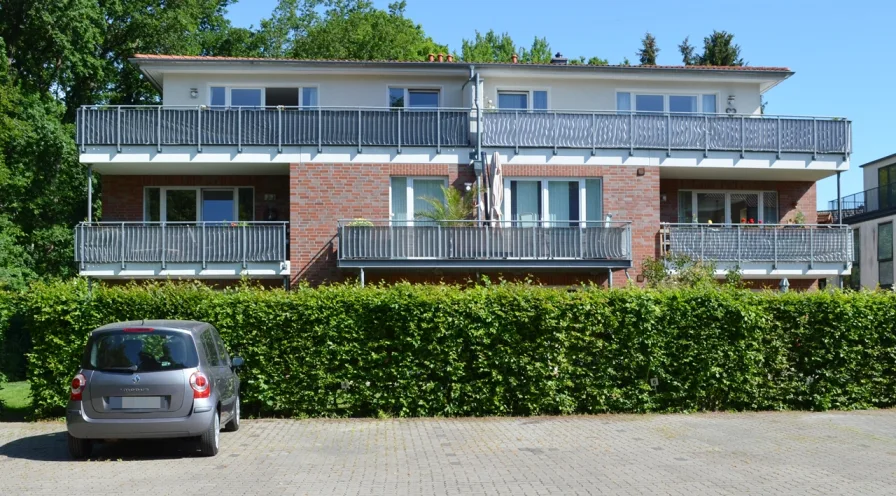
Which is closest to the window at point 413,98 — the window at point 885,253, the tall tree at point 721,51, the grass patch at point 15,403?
the grass patch at point 15,403

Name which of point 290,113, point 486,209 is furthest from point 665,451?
point 290,113

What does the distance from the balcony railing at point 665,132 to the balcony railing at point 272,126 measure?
4.25 ft

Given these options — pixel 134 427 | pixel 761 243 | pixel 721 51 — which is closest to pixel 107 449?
pixel 134 427

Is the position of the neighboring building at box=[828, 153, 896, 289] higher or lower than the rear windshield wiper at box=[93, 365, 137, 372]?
higher

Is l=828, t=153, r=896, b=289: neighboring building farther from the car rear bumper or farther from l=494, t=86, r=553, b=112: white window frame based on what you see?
the car rear bumper

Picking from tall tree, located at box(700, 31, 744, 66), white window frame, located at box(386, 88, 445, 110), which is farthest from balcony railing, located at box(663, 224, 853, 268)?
tall tree, located at box(700, 31, 744, 66)

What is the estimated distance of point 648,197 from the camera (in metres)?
24.3

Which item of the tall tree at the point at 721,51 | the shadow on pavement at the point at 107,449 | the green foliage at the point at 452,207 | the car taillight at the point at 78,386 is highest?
the tall tree at the point at 721,51

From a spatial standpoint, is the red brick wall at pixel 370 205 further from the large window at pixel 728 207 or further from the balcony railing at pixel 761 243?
the large window at pixel 728 207

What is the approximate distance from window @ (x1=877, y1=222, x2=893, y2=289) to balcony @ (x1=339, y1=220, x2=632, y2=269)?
16294mm

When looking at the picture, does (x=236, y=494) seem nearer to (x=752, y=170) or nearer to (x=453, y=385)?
(x=453, y=385)

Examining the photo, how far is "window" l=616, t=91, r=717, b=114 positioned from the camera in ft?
86.2

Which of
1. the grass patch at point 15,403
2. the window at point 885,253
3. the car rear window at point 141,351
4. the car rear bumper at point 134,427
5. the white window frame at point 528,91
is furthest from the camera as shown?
the window at point 885,253

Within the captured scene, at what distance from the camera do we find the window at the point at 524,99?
26094mm
